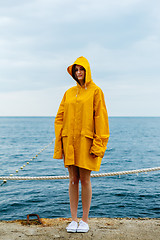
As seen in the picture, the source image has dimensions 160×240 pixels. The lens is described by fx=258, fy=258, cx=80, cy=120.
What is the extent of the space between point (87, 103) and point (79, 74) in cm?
39

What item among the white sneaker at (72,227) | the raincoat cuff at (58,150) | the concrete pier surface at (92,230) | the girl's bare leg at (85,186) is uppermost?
the raincoat cuff at (58,150)

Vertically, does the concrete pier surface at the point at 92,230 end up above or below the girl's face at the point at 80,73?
below

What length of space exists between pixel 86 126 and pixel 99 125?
16 cm

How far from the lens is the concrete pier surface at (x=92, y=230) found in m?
2.99

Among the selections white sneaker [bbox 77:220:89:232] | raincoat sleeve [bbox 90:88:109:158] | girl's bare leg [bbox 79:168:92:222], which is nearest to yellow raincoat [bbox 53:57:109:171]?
raincoat sleeve [bbox 90:88:109:158]

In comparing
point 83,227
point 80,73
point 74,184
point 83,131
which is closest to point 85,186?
point 74,184

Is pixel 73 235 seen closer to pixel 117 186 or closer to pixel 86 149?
pixel 86 149

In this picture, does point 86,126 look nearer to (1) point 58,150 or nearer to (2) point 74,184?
(1) point 58,150

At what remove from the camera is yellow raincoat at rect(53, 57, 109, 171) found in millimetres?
3049

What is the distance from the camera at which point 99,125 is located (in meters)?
3.05

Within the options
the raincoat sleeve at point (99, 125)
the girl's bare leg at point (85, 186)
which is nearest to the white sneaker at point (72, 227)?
the girl's bare leg at point (85, 186)

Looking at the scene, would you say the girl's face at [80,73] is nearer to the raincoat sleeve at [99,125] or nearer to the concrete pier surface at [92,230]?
the raincoat sleeve at [99,125]

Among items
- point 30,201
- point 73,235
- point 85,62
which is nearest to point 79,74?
point 85,62

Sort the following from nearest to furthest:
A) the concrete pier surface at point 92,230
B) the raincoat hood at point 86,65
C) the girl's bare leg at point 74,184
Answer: the concrete pier surface at point 92,230 → the raincoat hood at point 86,65 → the girl's bare leg at point 74,184
